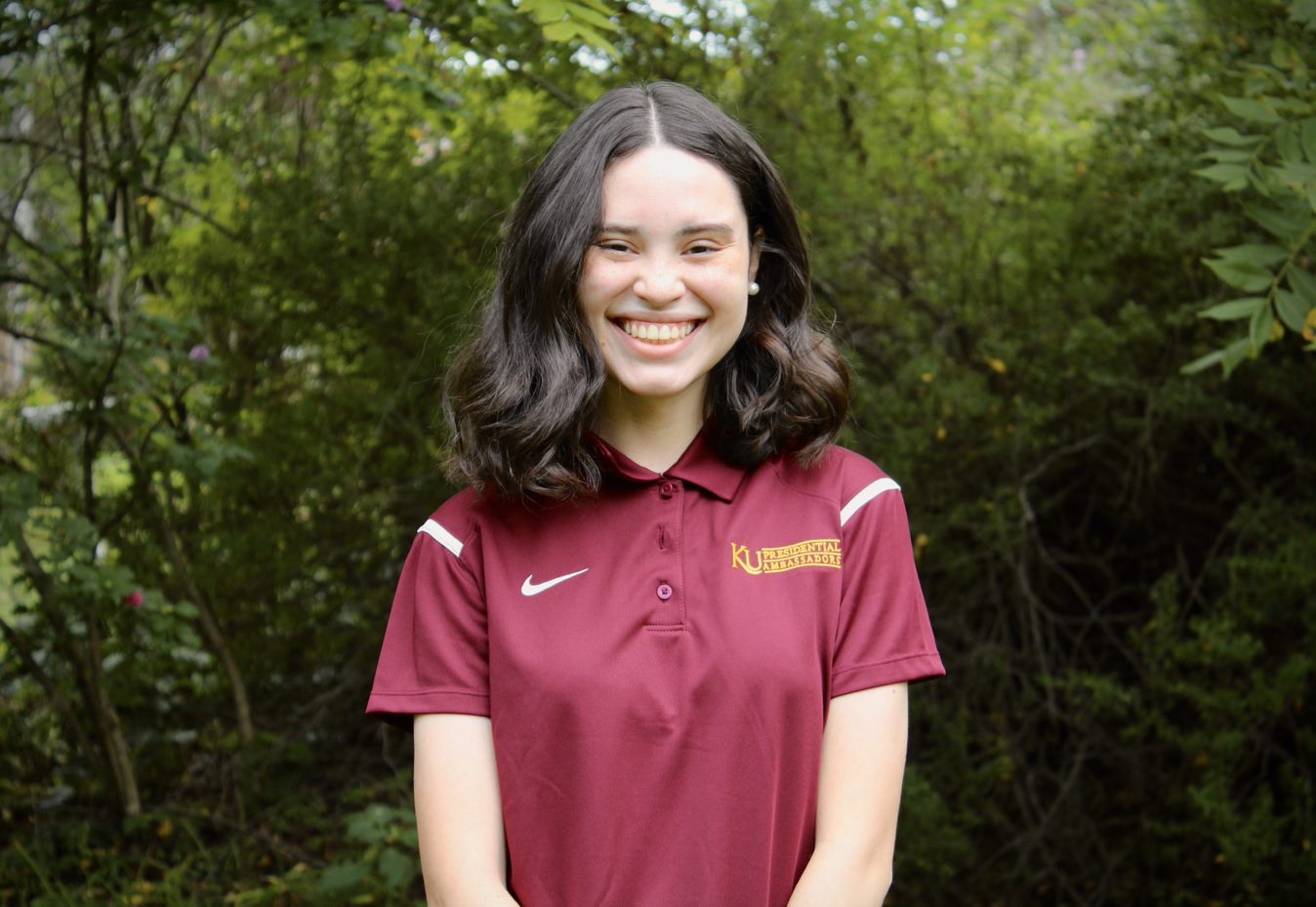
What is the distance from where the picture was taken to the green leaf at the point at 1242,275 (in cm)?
252

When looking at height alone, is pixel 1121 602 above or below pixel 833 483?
below

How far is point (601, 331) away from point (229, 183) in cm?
296

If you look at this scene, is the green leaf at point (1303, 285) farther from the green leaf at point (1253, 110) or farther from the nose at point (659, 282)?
the nose at point (659, 282)

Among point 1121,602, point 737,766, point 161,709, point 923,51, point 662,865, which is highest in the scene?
point 923,51

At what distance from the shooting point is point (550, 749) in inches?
64.3

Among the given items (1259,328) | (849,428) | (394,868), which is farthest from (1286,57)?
(394,868)

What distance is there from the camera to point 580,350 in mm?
1771

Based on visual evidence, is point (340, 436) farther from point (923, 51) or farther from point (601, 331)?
point (601, 331)

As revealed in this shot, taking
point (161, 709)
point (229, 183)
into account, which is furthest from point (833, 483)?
point (161, 709)

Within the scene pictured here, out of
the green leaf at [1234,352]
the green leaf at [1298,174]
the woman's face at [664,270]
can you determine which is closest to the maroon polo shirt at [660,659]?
the woman's face at [664,270]

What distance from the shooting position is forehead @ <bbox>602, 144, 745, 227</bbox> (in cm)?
170

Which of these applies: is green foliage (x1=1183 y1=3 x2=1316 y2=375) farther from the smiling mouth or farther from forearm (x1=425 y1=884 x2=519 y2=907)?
forearm (x1=425 y1=884 x2=519 y2=907)

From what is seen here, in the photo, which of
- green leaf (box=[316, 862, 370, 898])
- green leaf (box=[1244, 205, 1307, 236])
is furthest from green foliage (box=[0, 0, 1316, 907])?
green leaf (box=[1244, 205, 1307, 236])

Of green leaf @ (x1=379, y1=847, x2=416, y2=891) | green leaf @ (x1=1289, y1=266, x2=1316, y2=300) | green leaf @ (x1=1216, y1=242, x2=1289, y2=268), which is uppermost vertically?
green leaf @ (x1=1216, y1=242, x2=1289, y2=268)
